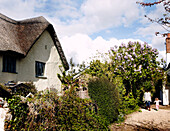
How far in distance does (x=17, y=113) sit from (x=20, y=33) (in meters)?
10.6

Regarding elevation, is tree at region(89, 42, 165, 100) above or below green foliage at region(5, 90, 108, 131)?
above

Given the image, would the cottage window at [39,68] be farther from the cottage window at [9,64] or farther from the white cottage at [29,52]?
the cottage window at [9,64]

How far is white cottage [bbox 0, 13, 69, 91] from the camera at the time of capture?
10.4m

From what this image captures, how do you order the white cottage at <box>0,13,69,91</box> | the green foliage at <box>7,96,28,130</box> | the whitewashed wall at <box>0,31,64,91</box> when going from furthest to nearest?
1. the whitewashed wall at <box>0,31,64,91</box>
2. the white cottage at <box>0,13,69,91</box>
3. the green foliage at <box>7,96,28,130</box>

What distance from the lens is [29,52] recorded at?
12.1 metres

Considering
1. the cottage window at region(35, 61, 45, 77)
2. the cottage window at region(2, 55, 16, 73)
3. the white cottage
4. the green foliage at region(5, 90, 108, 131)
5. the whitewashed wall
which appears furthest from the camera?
the cottage window at region(35, 61, 45, 77)

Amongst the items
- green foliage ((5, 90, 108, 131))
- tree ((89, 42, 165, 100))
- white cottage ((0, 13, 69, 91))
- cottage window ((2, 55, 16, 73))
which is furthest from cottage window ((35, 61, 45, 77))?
green foliage ((5, 90, 108, 131))

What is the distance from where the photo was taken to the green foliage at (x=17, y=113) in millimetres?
3268

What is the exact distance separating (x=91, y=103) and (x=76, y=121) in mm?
1358

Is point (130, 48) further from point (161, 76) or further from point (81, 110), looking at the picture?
point (81, 110)

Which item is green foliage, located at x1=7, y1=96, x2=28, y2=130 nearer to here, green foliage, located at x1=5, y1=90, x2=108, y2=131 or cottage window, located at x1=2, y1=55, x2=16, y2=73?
green foliage, located at x1=5, y1=90, x2=108, y2=131

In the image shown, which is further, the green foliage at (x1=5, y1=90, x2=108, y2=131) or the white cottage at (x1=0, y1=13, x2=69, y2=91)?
the white cottage at (x1=0, y1=13, x2=69, y2=91)

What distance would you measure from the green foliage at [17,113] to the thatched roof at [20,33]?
7035 millimetres

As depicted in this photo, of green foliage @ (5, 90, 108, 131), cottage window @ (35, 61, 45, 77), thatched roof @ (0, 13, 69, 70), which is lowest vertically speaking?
green foliage @ (5, 90, 108, 131)
